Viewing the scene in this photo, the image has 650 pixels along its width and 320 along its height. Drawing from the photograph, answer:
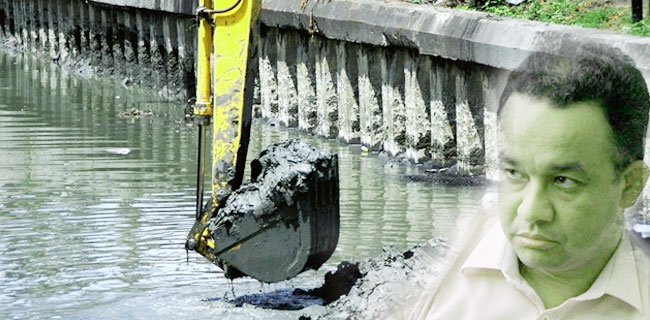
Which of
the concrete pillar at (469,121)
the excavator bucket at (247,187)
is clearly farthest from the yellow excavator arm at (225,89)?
the concrete pillar at (469,121)

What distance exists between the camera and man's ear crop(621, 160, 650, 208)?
1.46m

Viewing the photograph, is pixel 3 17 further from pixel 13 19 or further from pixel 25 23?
pixel 25 23

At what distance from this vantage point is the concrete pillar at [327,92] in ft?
43.2

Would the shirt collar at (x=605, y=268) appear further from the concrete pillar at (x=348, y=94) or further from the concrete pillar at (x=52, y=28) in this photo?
the concrete pillar at (x=52, y=28)

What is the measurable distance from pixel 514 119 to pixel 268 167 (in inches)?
217

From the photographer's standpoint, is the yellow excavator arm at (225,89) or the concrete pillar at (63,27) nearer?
the yellow excavator arm at (225,89)

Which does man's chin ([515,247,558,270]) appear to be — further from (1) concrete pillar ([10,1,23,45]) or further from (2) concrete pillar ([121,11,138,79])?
(1) concrete pillar ([10,1,23,45])

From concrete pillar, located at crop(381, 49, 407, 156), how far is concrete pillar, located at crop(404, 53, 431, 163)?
18cm

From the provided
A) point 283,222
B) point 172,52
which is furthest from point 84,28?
point 283,222

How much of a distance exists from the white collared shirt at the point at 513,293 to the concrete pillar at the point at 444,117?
9739 millimetres

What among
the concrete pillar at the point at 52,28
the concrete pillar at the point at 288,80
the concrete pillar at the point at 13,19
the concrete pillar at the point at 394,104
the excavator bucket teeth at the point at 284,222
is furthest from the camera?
the concrete pillar at the point at 13,19

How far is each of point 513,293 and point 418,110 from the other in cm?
1018

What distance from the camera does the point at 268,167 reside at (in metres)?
6.96

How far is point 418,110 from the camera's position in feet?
38.3
